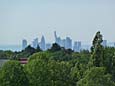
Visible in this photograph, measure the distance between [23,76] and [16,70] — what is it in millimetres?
598

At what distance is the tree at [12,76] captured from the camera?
28609 mm

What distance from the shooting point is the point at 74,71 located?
38406mm

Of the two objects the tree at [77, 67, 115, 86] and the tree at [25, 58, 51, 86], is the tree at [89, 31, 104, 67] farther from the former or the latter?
the tree at [25, 58, 51, 86]

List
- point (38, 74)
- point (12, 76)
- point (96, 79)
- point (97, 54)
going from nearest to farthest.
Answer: point (12, 76), point (38, 74), point (96, 79), point (97, 54)

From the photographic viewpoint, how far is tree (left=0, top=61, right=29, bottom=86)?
93.9 ft

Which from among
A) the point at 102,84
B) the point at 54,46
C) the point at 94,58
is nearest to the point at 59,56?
the point at 54,46

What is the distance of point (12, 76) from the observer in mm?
28609

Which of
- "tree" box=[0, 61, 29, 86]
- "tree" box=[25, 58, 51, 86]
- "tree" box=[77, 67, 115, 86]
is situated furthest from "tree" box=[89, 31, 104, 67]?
"tree" box=[0, 61, 29, 86]

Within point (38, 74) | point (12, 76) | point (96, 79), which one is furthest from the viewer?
point (96, 79)

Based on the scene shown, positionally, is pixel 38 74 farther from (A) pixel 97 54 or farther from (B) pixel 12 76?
(A) pixel 97 54

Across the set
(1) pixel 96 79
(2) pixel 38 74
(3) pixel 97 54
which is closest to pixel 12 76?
(2) pixel 38 74

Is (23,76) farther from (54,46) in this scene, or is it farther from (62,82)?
(54,46)

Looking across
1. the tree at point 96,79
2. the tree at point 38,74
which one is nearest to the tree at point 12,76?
the tree at point 38,74

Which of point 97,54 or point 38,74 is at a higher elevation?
point 97,54
